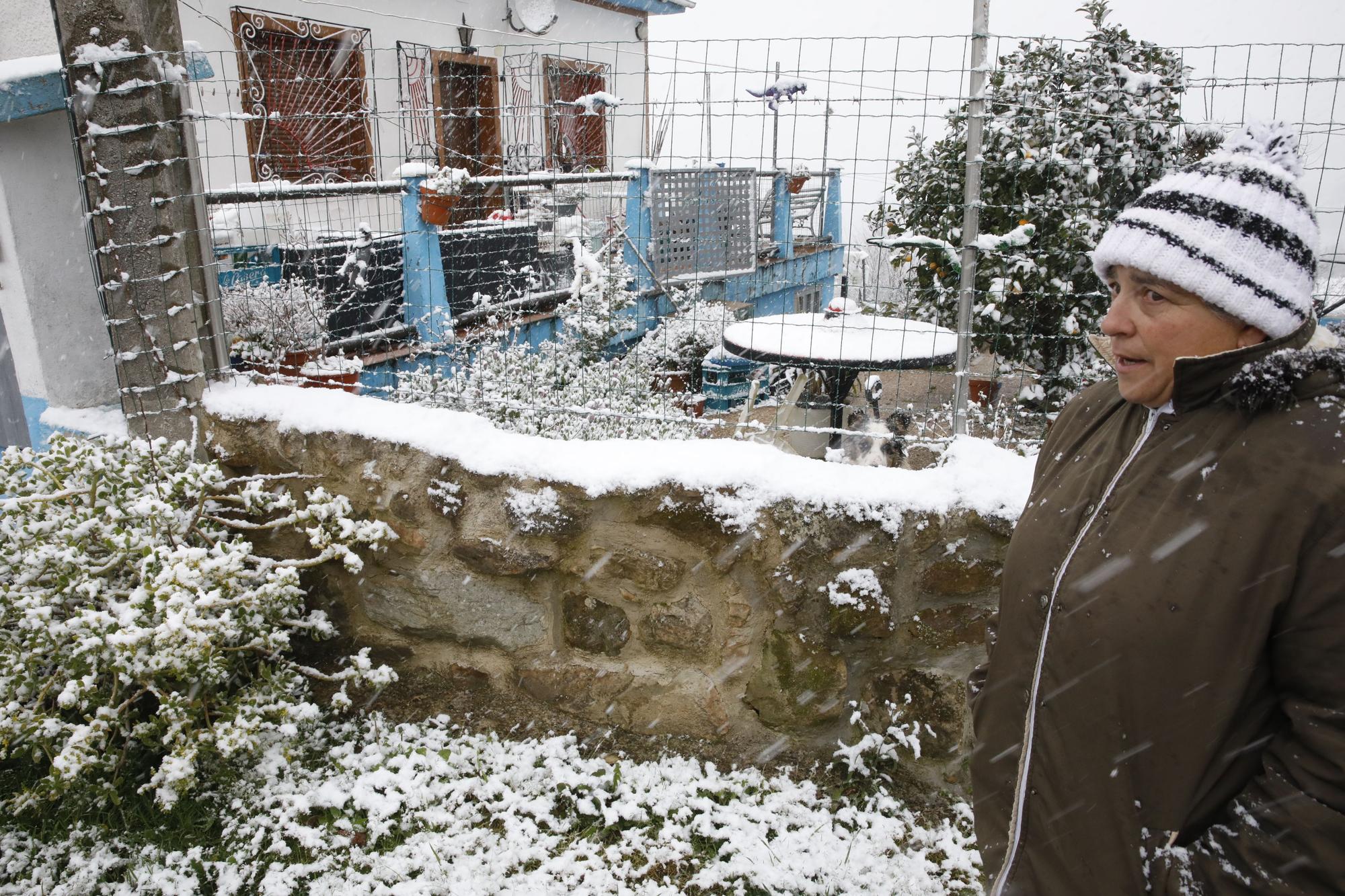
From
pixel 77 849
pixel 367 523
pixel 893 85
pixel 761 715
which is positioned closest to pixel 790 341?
pixel 893 85

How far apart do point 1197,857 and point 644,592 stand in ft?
5.44

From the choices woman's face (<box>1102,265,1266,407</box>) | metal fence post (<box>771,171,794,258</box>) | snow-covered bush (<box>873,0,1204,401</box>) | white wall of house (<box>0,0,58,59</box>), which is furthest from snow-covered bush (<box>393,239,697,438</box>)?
white wall of house (<box>0,0,58,59</box>)

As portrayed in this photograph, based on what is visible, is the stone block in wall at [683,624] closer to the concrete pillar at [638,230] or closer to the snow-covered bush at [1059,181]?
the snow-covered bush at [1059,181]

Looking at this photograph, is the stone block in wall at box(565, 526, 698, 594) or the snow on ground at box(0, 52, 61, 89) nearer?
the stone block in wall at box(565, 526, 698, 594)

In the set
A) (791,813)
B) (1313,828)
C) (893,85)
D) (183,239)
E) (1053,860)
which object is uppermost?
(893,85)

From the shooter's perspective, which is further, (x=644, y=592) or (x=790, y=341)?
(x=790, y=341)

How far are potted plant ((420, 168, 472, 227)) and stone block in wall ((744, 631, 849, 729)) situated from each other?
10.0 feet

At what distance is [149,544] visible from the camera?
239cm

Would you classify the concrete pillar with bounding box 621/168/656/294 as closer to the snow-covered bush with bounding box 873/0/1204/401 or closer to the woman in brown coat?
the snow-covered bush with bounding box 873/0/1204/401

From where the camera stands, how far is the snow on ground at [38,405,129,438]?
3070mm

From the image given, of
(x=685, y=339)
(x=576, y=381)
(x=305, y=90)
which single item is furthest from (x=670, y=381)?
(x=305, y=90)

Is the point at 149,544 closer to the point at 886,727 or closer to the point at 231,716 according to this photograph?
the point at 231,716

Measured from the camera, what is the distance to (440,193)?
4.61m

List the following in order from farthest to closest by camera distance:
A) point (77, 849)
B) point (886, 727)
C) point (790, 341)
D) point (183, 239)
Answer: point (790, 341) → point (183, 239) → point (886, 727) → point (77, 849)
